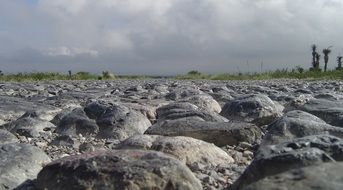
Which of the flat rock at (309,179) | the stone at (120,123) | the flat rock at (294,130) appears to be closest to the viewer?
the flat rock at (309,179)

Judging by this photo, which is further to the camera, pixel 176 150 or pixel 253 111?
pixel 253 111

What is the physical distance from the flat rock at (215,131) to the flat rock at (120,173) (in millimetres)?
1679

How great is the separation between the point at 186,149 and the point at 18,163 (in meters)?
1.18

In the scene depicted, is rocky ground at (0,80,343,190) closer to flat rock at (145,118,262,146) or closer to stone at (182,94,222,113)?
→ flat rock at (145,118,262,146)

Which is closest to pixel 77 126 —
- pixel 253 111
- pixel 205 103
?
pixel 253 111

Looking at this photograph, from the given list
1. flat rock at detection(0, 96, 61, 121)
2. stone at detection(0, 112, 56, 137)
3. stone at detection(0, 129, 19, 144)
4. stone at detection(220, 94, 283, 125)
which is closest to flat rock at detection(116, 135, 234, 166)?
stone at detection(0, 129, 19, 144)

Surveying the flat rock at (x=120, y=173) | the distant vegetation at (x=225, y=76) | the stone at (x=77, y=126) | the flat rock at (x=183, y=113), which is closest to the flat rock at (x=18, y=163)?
the flat rock at (x=120, y=173)

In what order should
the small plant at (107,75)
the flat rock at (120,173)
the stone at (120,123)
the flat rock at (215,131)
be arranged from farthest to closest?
the small plant at (107,75), the stone at (120,123), the flat rock at (215,131), the flat rock at (120,173)

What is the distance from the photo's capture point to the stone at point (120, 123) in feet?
17.9

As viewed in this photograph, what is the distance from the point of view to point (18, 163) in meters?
3.57

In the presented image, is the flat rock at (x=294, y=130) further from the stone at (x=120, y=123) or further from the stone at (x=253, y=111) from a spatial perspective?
the stone at (x=253, y=111)

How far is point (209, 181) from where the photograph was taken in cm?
331

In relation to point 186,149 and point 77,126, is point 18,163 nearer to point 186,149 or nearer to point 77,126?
point 186,149

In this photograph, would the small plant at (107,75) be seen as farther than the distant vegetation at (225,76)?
Yes
